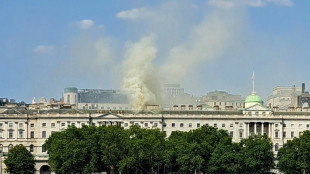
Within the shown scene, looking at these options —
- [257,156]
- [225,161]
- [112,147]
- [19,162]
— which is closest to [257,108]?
[257,156]

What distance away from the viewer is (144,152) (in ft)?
493

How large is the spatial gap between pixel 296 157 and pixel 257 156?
7.96m

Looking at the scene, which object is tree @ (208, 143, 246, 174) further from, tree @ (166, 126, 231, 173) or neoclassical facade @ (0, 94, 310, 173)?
neoclassical facade @ (0, 94, 310, 173)

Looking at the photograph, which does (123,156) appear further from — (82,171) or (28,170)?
(28,170)

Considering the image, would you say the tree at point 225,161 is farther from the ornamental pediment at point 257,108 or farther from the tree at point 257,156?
the ornamental pediment at point 257,108

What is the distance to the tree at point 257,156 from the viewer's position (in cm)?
15577

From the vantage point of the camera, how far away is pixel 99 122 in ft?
622

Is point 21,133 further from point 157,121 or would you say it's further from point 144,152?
point 144,152

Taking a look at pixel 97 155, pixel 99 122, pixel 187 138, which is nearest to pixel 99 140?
pixel 97 155

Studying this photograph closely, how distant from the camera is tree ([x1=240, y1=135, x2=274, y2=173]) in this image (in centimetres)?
15577

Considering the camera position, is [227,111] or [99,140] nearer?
[99,140]

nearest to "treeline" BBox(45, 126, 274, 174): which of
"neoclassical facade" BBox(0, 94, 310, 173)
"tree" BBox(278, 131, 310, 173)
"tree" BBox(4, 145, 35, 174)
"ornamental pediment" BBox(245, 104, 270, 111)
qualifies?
"tree" BBox(278, 131, 310, 173)

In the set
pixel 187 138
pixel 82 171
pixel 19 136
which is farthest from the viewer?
pixel 19 136

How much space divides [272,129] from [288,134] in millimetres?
4404
